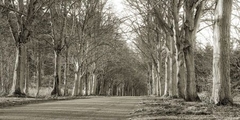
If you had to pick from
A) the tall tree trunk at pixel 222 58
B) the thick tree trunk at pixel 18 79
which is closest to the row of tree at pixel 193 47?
the tall tree trunk at pixel 222 58

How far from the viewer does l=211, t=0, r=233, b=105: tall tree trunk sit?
462 inches

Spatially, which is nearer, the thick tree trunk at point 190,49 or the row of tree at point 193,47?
the row of tree at point 193,47

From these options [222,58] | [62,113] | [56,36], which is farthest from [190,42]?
[56,36]

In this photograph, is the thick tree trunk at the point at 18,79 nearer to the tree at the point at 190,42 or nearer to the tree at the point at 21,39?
the tree at the point at 21,39

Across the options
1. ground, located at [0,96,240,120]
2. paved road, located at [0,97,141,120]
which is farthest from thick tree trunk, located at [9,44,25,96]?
paved road, located at [0,97,141,120]

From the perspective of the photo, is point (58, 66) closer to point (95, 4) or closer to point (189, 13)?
point (95, 4)

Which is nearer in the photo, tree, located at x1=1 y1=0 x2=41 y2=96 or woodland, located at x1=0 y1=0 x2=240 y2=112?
woodland, located at x1=0 y1=0 x2=240 y2=112

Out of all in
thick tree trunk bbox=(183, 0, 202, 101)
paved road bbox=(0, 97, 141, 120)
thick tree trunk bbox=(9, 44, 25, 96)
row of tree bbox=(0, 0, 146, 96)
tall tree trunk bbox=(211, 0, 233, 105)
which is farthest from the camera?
row of tree bbox=(0, 0, 146, 96)

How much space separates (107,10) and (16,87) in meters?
18.1

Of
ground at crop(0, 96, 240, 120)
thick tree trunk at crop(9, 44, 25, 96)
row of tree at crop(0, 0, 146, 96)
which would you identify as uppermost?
row of tree at crop(0, 0, 146, 96)

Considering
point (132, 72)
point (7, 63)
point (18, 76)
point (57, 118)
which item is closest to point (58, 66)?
point (18, 76)

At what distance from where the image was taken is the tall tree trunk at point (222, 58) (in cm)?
1173

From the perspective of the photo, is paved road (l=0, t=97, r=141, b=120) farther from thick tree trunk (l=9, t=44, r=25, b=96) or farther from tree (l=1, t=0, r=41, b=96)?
tree (l=1, t=0, r=41, b=96)

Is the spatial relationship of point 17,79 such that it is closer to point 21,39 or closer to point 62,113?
point 21,39
